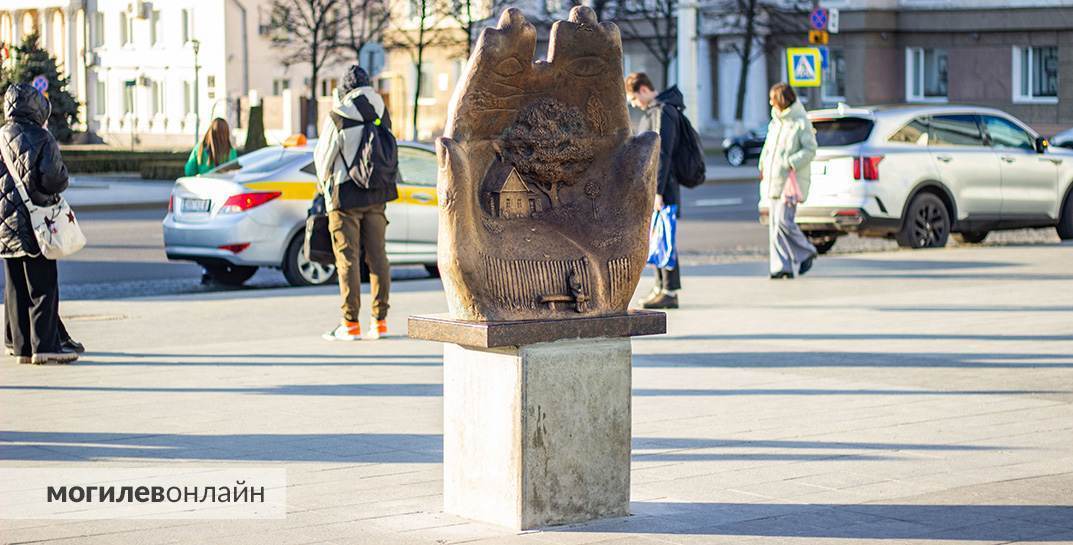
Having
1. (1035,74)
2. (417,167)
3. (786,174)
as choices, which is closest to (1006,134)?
(786,174)

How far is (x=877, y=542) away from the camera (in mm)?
6352

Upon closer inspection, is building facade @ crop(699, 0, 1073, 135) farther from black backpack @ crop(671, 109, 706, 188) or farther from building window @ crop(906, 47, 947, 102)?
black backpack @ crop(671, 109, 706, 188)

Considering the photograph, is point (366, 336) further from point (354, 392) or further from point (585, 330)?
point (585, 330)

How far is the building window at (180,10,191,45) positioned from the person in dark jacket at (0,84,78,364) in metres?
65.5

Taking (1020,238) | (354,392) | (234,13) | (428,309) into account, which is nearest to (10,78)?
Answer: (234,13)

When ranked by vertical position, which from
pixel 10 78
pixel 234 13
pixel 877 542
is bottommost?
pixel 877 542

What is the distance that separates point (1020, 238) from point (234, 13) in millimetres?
55103

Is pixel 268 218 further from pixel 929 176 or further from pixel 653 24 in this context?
pixel 653 24

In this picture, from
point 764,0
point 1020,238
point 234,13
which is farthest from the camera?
point 234,13

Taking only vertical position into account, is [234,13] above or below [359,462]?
above

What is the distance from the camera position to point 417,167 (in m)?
17.8

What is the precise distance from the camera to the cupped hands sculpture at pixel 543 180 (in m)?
6.71

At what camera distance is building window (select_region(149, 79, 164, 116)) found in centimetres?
7712

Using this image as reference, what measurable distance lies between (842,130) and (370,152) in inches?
343
